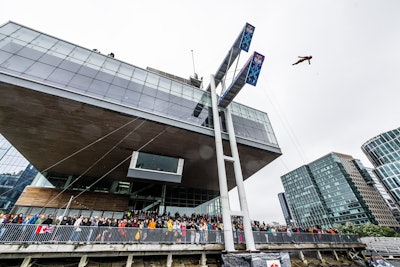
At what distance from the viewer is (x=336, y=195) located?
313 feet

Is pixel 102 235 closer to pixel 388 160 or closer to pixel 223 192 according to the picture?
pixel 223 192

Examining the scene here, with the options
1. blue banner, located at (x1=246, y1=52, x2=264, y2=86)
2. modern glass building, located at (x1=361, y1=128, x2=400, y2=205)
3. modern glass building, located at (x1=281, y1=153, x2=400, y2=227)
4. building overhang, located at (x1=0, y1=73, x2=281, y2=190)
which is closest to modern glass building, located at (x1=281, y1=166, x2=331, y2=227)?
modern glass building, located at (x1=281, y1=153, x2=400, y2=227)

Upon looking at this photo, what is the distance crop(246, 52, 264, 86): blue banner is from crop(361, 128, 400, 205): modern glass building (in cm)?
10068

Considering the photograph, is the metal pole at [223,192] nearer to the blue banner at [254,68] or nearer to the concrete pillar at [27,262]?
the blue banner at [254,68]

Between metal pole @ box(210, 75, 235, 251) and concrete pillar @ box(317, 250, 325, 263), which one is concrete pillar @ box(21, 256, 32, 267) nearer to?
metal pole @ box(210, 75, 235, 251)

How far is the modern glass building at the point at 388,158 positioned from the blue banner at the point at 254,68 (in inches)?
3964

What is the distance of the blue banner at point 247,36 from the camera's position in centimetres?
1836

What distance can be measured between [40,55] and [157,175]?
525 inches

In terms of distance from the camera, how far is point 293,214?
4742 inches

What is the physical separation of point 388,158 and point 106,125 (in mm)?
115558

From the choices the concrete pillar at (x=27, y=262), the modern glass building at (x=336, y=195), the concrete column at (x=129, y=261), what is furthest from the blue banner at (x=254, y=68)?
the modern glass building at (x=336, y=195)

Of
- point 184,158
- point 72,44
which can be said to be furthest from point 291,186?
point 72,44

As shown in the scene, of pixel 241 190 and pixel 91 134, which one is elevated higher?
pixel 91 134

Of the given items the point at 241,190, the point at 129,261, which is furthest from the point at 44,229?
the point at 241,190
